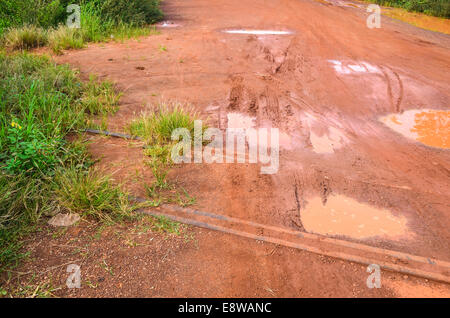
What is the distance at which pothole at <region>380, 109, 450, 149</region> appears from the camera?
399 centimetres

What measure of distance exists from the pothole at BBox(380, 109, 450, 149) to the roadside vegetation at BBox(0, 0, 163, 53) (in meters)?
5.41

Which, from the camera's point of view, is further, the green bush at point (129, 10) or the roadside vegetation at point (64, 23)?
the green bush at point (129, 10)

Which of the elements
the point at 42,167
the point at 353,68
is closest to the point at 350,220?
the point at 42,167

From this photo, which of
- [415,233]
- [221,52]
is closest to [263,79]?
[221,52]

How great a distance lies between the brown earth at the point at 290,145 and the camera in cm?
228

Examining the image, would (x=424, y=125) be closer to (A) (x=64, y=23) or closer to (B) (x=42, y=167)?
(B) (x=42, y=167)

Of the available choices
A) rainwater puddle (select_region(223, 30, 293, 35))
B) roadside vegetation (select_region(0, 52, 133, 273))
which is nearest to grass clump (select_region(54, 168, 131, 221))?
roadside vegetation (select_region(0, 52, 133, 273))

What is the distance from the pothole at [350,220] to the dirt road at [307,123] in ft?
0.04

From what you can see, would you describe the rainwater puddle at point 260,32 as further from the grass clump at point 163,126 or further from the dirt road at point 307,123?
the grass clump at point 163,126

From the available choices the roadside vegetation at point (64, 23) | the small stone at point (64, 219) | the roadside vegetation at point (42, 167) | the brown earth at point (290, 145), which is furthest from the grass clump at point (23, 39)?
the small stone at point (64, 219)

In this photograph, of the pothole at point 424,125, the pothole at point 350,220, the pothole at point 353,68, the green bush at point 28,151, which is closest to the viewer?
the pothole at point 350,220

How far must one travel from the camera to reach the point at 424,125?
14.1 ft

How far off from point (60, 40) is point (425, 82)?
6.43 metres

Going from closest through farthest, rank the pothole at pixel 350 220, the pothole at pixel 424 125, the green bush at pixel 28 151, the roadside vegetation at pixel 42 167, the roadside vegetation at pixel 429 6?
the roadside vegetation at pixel 42 167, the pothole at pixel 350 220, the green bush at pixel 28 151, the pothole at pixel 424 125, the roadside vegetation at pixel 429 6
